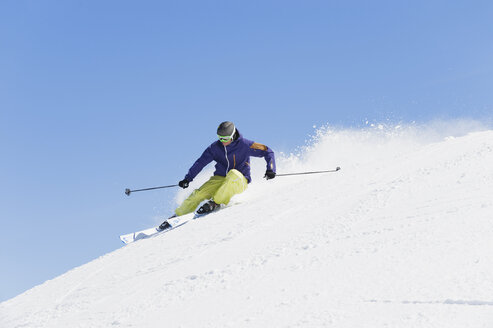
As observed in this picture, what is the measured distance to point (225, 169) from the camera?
27.5ft

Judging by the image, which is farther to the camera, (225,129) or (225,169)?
(225,169)

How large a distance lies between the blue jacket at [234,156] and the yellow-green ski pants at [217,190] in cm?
23

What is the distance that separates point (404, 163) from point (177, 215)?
3863mm

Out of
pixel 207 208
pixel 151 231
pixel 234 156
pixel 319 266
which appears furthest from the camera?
pixel 234 156

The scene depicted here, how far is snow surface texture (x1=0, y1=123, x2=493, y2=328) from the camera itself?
2.59 meters

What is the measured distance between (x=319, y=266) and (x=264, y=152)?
5.18 m

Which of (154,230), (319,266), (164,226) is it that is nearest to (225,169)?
(164,226)

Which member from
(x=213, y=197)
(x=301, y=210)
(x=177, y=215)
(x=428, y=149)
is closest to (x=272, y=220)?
(x=301, y=210)

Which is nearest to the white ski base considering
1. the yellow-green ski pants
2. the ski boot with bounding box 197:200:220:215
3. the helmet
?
the ski boot with bounding box 197:200:220:215

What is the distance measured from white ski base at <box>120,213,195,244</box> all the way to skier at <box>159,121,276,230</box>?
0.17 metres

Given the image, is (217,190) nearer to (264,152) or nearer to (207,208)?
(207,208)

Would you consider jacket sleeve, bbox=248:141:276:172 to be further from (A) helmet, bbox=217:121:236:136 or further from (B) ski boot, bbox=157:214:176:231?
(B) ski boot, bbox=157:214:176:231

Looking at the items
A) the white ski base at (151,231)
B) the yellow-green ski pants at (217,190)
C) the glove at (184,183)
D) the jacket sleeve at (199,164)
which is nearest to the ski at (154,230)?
the white ski base at (151,231)

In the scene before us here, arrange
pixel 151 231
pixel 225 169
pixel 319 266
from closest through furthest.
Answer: pixel 319 266 → pixel 151 231 → pixel 225 169
